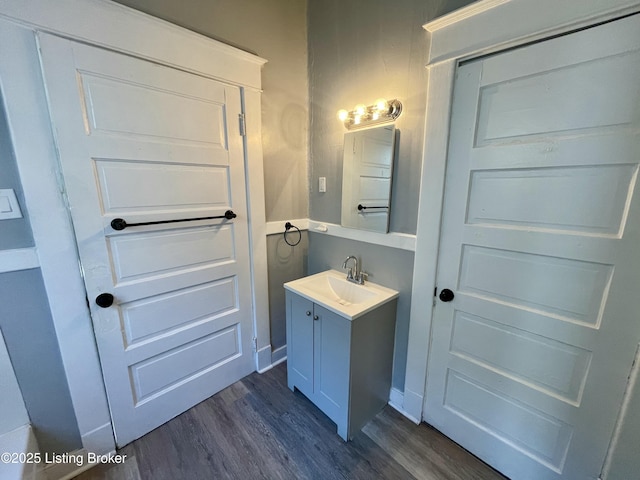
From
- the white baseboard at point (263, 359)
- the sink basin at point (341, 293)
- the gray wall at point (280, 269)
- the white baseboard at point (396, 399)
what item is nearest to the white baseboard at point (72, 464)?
the white baseboard at point (263, 359)

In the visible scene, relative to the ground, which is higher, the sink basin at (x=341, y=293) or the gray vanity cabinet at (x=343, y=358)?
the sink basin at (x=341, y=293)

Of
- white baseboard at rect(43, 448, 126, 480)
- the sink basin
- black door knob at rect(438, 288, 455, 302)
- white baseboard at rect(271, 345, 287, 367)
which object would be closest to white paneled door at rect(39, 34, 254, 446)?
white baseboard at rect(43, 448, 126, 480)

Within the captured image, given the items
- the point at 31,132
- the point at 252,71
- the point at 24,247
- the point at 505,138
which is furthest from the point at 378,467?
the point at 252,71

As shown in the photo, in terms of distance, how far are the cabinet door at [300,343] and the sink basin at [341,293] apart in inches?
2.8

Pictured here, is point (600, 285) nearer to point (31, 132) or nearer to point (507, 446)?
point (507, 446)

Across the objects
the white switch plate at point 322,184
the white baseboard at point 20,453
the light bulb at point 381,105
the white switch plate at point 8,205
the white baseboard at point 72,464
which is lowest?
the white baseboard at point 72,464

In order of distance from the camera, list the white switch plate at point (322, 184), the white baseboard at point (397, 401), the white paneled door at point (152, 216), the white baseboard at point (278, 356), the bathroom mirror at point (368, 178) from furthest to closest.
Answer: the white baseboard at point (278, 356) → the white switch plate at point (322, 184) → the white baseboard at point (397, 401) → the bathroom mirror at point (368, 178) → the white paneled door at point (152, 216)

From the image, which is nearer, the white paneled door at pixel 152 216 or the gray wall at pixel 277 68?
the white paneled door at pixel 152 216

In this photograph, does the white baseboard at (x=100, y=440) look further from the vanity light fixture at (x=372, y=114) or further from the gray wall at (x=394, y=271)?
the vanity light fixture at (x=372, y=114)

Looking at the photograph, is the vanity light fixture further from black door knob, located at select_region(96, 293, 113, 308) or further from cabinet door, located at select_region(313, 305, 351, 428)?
black door knob, located at select_region(96, 293, 113, 308)

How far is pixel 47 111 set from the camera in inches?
43.1

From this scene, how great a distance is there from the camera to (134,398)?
1.47 m

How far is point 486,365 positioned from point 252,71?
2.12m

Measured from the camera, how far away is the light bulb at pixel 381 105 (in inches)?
58.1
